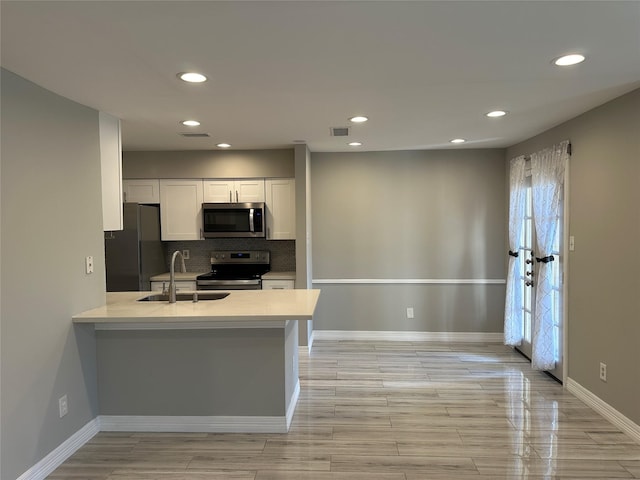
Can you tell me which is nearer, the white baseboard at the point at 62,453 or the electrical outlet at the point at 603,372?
the white baseboard at the point at 62,453

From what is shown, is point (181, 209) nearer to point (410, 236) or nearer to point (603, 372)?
point (410, 236)

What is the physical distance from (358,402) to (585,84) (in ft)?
9.15

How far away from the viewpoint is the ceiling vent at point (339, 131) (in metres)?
3.83

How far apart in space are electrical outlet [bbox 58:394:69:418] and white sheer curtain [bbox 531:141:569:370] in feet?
12.6

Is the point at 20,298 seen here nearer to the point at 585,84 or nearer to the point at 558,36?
the point at 558,36

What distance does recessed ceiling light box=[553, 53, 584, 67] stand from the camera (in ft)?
7.12

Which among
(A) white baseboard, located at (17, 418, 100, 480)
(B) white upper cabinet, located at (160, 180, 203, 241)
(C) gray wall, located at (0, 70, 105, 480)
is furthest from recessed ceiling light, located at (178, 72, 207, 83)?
(B) white upper cabinet, located at (160, 180, 203, 241)

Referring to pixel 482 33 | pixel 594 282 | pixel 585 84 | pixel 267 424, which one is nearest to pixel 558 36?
pixel 482 33

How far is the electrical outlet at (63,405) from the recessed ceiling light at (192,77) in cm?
209

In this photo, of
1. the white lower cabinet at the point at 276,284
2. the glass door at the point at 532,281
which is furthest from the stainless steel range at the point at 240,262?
the glass door at the point at 532,281

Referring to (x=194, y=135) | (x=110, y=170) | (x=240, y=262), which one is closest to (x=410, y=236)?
(x=240, y=262)

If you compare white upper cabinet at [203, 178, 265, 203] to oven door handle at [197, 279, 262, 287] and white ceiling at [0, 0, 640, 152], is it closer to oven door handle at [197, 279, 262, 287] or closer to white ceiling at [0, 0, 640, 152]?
oven door handle at [197, 279, 262, 287]

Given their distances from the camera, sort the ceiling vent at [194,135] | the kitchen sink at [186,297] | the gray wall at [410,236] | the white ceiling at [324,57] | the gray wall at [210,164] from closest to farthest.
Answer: the white ceiling at [324,57] < the kitchen sink at [186,297] < the ceiling vent at [194,135] < the gray wall at [210,164] < the gray wall at [410,236]

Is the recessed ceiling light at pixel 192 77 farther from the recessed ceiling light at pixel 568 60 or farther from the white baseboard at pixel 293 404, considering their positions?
the white baseboard at pixel 293 404
